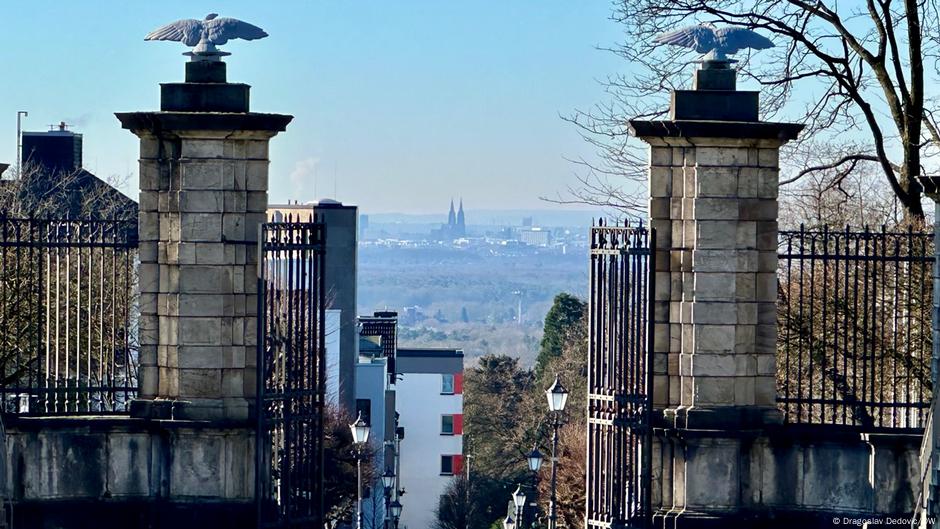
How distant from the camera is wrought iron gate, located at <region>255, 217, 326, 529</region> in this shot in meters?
18.7

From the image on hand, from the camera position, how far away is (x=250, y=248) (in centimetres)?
1877

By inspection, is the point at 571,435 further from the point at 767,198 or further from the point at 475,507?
the point at 767,198

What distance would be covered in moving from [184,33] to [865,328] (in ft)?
23.4

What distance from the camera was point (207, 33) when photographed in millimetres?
18922

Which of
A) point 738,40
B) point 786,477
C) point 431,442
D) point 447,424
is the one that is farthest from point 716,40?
point 447,424

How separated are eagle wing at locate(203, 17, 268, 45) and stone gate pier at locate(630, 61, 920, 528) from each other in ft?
12.4

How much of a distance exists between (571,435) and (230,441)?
26.1 m

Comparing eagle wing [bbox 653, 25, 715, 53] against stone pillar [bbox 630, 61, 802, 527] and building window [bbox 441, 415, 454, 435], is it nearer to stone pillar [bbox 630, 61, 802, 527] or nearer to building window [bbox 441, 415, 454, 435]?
stone pillar [bbox 630, 61, 802, 527]

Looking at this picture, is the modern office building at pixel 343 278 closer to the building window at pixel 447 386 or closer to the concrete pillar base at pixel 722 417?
the building window at pixel 447 386

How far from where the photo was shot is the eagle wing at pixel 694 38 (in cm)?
1906

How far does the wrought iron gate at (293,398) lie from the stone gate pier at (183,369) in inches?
7.1

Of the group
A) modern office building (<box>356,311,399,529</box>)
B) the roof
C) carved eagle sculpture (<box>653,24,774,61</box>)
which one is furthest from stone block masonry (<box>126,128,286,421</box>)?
the roof

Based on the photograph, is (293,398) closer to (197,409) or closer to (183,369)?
(197,409)

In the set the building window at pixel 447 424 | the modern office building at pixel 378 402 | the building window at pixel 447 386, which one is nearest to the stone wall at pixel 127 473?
the modern office building at pixel 378 402
